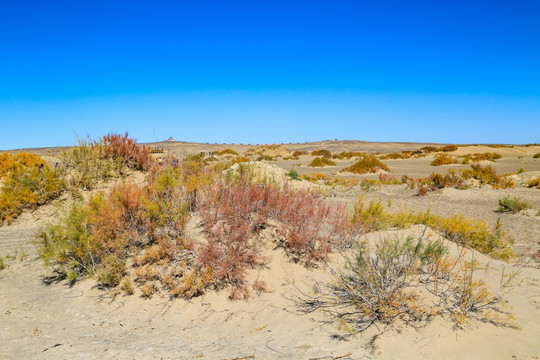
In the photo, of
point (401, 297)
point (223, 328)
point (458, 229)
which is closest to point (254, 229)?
point (223, 328)

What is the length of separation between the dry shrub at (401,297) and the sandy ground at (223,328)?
0.14 meters

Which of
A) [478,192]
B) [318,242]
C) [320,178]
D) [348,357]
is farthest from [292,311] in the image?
[320,178]

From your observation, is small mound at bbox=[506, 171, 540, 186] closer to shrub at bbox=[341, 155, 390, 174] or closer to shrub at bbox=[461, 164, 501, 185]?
shrub at bbox=[461, 164, 501, 185]

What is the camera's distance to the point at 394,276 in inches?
152

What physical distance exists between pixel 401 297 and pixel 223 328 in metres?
2.06

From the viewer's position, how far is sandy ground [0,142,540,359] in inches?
123

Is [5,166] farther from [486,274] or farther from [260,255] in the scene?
[486,274]

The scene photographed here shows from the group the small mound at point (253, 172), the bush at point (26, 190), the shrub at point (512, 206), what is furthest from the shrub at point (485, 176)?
the bush at point (26, 190)

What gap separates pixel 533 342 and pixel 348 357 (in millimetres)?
1763

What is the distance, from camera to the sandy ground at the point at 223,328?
3.12m

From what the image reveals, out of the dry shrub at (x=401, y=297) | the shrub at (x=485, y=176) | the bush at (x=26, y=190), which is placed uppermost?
the bush at (x=26, y=190)

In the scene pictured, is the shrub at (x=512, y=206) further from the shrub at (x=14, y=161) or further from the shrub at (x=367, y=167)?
the shrub at (x=14, y=161)

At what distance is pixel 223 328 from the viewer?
379 centimetres

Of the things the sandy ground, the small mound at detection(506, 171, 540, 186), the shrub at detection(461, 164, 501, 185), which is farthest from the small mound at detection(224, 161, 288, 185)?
the small mound at detection(506, 171, 540, 186)
